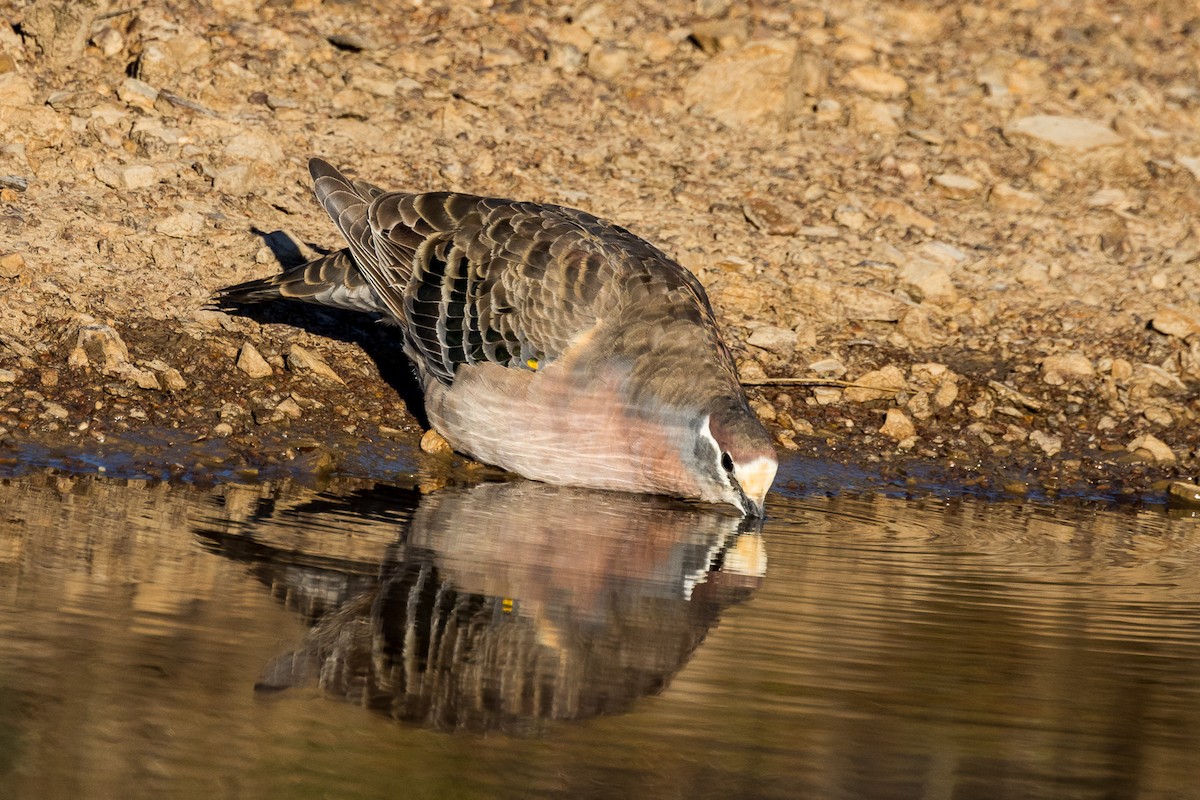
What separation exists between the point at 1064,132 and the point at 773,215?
108 inches

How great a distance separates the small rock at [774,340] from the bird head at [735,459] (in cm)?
201

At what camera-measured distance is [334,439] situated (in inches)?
301

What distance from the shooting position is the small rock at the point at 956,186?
431 inches

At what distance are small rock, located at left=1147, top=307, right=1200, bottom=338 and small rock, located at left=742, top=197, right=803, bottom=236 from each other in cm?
225

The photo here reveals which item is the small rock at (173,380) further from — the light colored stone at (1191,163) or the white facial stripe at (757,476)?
the light colored stone at (1191,163)

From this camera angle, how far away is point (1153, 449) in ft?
28.7

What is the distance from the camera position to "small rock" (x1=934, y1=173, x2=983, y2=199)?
431 inches

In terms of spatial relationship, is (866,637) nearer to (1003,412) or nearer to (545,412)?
(545,412)

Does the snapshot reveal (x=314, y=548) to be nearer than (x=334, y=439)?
Yes

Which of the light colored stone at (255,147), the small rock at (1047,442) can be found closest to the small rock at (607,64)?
the light colored stone at (255,147)

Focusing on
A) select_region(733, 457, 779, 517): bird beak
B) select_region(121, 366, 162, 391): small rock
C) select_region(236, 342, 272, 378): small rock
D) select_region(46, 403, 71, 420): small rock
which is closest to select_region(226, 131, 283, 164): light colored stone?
select_region(236, 342, 272, 378): small rock

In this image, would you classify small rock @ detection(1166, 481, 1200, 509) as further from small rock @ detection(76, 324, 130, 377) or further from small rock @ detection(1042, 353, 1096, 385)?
small rock @ detection(76, 324, 130, 377)

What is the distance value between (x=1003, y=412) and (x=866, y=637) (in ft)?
13.9

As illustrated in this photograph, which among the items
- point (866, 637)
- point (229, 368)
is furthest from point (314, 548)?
point (229, 368)
